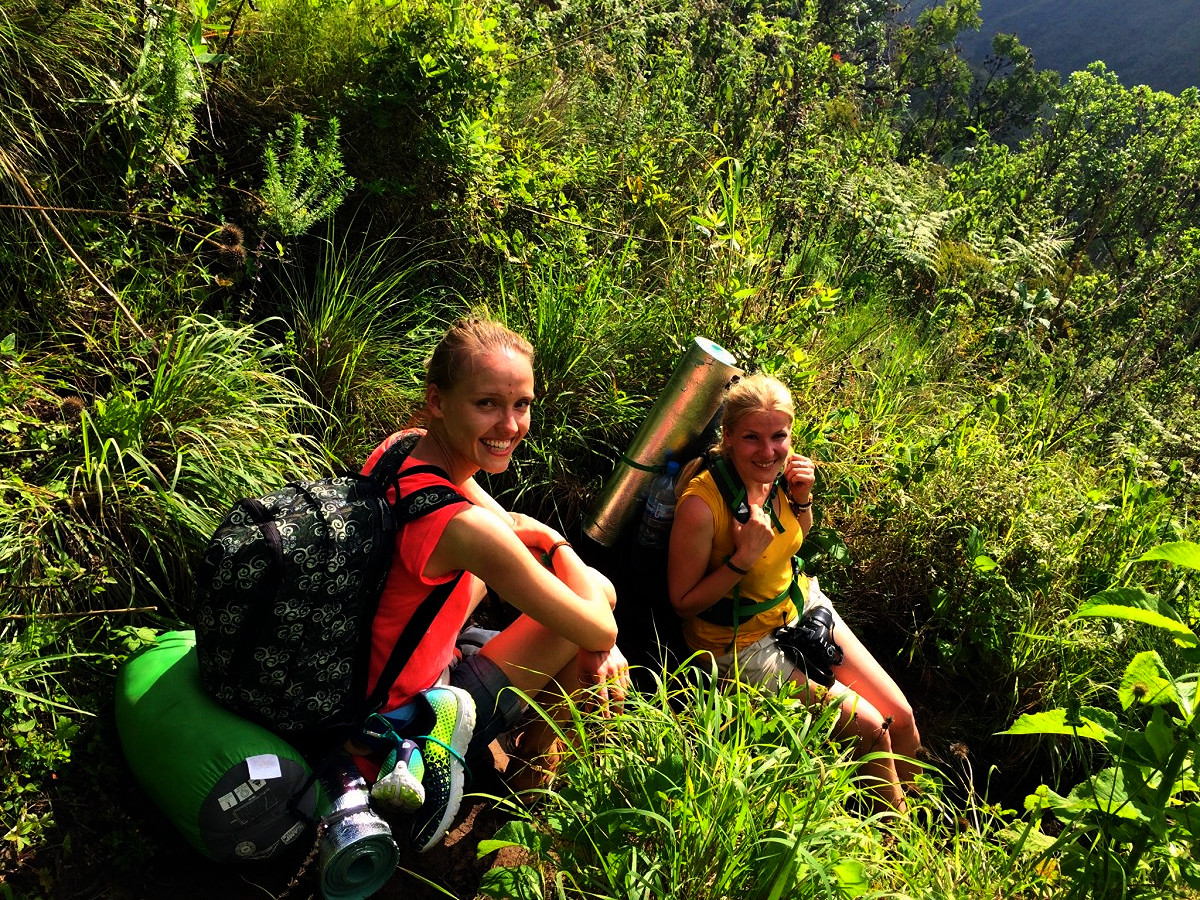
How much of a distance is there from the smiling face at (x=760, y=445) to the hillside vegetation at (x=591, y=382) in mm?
833

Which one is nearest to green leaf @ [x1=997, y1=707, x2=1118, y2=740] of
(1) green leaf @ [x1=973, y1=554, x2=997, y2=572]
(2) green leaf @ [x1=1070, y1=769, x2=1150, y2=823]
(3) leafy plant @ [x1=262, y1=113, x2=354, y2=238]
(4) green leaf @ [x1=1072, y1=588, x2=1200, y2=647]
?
(2) green leaf @ [x1=1070, y1=769, x2=1150, y2=823]

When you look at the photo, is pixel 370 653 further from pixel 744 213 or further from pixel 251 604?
pixel 744 213

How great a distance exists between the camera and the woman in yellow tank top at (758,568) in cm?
308

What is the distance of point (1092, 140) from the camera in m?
14.2

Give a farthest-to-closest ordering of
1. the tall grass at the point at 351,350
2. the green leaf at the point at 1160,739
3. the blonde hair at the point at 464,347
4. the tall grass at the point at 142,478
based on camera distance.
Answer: the tall grass at the point at 351,350
the tall grass at the point at 142,478
the blonde hair at the point at 464,347
the green leaf at the point at 1160,739

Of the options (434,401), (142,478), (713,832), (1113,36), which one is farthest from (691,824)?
(1113,36)

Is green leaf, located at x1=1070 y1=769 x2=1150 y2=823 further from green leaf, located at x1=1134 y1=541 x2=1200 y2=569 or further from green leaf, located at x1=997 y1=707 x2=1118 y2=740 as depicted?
green leaf, located at x1=1134 y1=541 x2=1200 y2=569

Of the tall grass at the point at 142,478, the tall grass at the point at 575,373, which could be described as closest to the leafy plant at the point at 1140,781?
the tall grass at the point at 575,373

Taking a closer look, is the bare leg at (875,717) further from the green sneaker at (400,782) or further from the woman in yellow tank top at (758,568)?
the green sneaker at (400,782)

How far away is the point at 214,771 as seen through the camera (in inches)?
82.7

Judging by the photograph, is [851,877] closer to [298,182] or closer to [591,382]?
[591,382]

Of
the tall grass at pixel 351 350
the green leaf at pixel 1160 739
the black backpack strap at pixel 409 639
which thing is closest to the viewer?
the green leaf at pixel 1160 739

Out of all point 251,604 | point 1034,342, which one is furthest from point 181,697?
point 1034,342

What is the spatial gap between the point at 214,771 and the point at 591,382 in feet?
7.88
